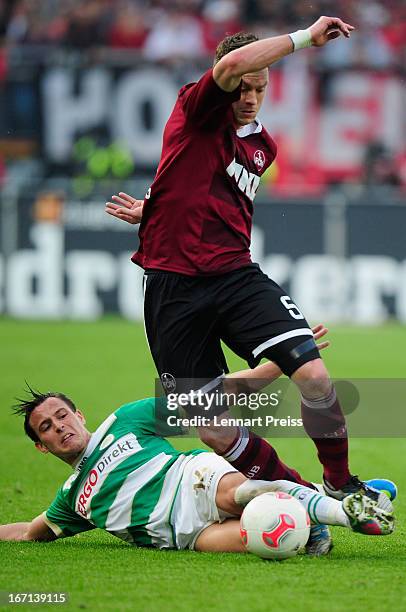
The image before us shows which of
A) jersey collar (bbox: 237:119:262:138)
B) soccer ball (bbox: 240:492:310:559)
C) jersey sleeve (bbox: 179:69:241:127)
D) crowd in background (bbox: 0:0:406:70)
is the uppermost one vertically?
crowd in background (bbox: 0:0:406:70)

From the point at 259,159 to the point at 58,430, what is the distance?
5.21 feet

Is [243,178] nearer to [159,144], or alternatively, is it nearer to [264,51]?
[264,51]

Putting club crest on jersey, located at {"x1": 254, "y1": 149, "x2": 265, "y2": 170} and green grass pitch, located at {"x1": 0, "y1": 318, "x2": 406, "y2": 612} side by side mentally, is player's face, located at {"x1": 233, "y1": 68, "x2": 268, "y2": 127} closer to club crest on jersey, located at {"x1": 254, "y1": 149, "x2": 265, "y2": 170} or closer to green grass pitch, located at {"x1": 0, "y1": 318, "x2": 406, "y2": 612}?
club crest on jersey, located at {"x1": 254, "y1": 149, "x2": 265, "y2": 170}

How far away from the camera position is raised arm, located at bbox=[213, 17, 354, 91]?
5094 mm

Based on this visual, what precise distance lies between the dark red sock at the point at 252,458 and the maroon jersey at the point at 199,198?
79 centimetres

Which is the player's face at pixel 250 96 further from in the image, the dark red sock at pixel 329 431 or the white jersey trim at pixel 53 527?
the white jersey trim at pixel 53 527

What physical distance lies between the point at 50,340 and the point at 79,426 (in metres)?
9.38

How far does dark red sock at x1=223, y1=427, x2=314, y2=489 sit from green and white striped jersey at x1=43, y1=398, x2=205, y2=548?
265mm

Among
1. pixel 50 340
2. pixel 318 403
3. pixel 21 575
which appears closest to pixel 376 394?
pixel 50 340

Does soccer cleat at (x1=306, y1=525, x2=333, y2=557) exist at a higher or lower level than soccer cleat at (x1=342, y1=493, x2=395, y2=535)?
lower

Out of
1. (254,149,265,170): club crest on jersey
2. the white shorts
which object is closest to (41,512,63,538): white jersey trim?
the white shorts

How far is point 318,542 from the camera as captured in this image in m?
5.46

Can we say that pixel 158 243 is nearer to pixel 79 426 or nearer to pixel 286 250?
pixel 79 426

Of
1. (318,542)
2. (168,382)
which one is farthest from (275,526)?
(168,382)
